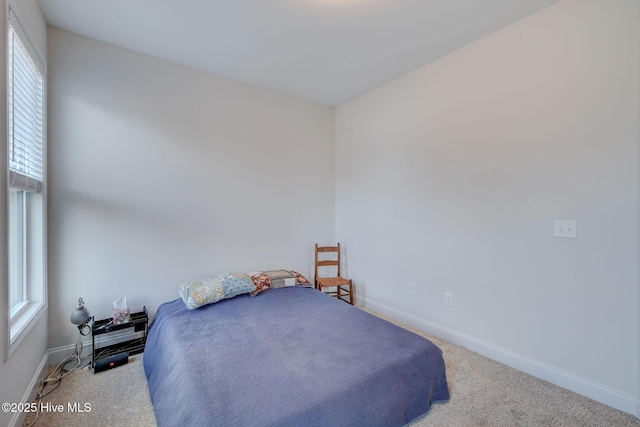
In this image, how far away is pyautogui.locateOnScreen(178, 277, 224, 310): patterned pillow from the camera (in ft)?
7.46

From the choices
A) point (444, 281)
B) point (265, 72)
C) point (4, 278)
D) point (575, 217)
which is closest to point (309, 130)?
point (265, 72)

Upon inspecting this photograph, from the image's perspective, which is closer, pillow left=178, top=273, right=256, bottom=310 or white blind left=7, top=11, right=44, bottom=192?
white blind left=7, top=11, right=44, bottom=192

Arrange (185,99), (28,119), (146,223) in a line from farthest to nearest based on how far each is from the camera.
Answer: (185,99)
(146,223)
(28,119)

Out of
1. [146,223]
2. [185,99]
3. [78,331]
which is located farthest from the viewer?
[185,99]

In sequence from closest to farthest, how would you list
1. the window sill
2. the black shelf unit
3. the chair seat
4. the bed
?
the bed, the window sill, the black shelf unit, the chair seat

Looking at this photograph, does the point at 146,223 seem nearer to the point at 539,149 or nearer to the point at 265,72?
the point at 265,72

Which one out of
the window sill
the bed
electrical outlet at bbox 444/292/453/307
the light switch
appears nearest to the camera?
the bed

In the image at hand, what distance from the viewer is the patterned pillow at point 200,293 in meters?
2.27

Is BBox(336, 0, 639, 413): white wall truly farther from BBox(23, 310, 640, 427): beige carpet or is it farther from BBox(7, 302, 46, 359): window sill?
BBox(7, 302, 46, 359): window sill

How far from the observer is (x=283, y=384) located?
132cm

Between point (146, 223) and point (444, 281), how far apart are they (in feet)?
9.15

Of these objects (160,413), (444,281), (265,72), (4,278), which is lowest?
(160,413)

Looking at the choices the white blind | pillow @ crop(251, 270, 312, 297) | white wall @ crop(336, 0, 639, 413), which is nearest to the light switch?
white wall @ crop(336, 0, 639, 413)

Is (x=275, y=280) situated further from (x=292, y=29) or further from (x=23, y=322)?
(x=292, y=29)
